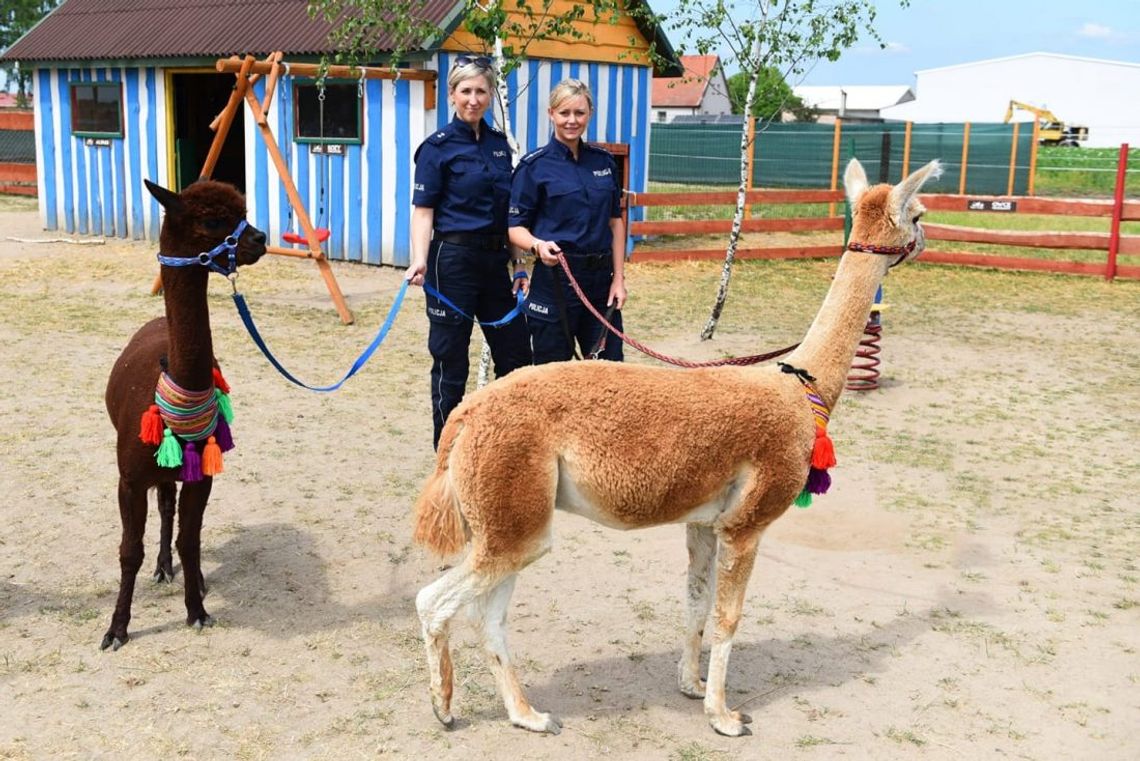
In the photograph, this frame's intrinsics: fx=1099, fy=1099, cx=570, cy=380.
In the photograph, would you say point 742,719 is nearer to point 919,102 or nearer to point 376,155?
point 376,155

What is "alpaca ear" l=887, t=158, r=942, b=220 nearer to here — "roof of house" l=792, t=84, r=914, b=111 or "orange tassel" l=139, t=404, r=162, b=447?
"orange tassel" l=139, t=404, r=162, b=447

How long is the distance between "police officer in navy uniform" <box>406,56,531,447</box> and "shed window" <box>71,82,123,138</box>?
Result: 13957 mm

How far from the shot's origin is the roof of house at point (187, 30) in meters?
15.1

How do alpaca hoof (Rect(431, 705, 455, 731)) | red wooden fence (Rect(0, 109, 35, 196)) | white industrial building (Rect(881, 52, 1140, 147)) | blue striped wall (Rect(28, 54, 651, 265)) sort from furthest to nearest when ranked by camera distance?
white industrial building (Rect(881, 52, 1140, 147))
red wooden fence (Rect(0, 109, 35, 196))
blue striped wall (Rect(28, 54, 651, 265))
alpaca hoof (Rect(431, 705, 455, 731))

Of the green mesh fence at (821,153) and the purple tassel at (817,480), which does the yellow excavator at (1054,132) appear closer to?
the green mesh fence at (821,153)

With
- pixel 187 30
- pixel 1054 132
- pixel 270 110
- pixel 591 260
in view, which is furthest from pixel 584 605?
pixel 1054 132

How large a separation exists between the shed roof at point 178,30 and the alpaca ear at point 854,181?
1060 cm

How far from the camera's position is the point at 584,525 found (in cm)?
609

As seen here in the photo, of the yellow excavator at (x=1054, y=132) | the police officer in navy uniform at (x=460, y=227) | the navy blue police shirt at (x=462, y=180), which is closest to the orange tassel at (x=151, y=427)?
the police officer in navy uniform at (x=460, y=227)

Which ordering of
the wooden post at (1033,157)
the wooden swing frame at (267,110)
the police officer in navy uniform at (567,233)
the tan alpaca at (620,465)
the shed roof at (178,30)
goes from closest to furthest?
the tan alpaca at (620,465) < the police officer in navy uniform at (567,233) < the wooden swing frame at (267,110) < the shed roof at (178,30) < the wooden post at (1033,157)

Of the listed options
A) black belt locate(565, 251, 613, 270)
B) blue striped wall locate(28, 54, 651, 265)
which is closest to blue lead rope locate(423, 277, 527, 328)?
black belt locate(565, 251, 613, 270)

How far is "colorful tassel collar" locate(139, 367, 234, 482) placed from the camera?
4.37 m

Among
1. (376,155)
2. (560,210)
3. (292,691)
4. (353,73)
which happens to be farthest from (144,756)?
(376,155)

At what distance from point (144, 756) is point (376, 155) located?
12.2 metres
